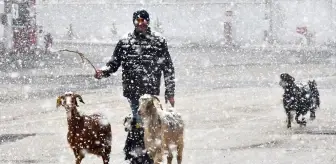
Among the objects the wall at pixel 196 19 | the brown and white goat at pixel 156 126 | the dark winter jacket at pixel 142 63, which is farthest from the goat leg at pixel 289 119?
the wall at pixel 196 19

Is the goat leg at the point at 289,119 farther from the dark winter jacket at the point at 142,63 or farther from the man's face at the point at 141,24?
the man's face at the point at 141,24

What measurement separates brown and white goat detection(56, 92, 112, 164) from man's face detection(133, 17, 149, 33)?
3.13ft

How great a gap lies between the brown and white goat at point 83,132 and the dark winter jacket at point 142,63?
1.61 feet

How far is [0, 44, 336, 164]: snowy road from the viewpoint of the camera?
8844 millimetres

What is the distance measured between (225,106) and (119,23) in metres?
45.8

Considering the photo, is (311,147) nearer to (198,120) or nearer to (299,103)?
(299,103)

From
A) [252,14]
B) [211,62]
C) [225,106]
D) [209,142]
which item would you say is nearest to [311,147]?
[209,142]

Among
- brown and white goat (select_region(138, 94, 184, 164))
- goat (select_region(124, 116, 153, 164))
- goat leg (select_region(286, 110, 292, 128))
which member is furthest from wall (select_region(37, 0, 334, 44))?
goat (select_region(124, 116, 153, 164))

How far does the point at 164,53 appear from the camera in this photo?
692 centimetres

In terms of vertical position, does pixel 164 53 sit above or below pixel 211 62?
above

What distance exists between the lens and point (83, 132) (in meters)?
6.82

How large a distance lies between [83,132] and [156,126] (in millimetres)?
819

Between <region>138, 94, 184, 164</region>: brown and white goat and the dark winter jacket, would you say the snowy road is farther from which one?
the dark winter jacket

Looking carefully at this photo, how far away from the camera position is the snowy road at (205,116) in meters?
8.84
